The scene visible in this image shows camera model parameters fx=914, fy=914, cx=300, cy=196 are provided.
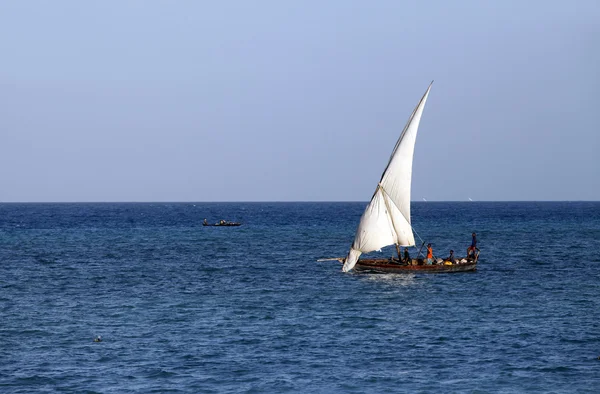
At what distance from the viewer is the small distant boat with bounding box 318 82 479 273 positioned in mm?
70625

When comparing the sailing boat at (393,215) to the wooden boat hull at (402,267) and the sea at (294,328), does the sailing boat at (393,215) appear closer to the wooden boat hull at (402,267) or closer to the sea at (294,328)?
the wooden boat hull at (402,267)

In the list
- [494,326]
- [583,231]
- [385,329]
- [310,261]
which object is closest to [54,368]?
[385,329]

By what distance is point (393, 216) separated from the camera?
7138 centimetres

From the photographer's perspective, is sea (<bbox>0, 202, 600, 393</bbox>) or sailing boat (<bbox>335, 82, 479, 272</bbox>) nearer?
sea (<bbox>0, 202, 600, 393</bbox>)

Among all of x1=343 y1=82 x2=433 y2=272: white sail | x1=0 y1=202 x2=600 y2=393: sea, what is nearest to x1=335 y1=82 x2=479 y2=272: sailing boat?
x1=343 y1=82 x2=433 y2=272: white sail

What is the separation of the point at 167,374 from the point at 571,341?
18.5 meters

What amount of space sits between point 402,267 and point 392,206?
4.79 metres

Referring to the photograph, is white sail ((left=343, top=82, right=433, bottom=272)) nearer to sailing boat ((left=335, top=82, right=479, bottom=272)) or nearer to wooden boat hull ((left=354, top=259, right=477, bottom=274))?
sailing boat ((left=335, top=82, right=479, bottom=272))

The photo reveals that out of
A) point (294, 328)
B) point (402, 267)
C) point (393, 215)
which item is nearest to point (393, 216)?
point (393, 215)

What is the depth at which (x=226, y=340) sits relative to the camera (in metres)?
42.2

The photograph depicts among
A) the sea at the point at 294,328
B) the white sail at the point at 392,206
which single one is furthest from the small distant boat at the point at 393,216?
the sea at the point at 294,328

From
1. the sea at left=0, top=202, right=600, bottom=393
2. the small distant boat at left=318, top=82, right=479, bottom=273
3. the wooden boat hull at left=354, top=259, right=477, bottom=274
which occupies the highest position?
the small distant boat at left=318, top=82, right=479, bottom=273

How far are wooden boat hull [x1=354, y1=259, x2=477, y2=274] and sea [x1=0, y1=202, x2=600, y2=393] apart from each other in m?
0.83

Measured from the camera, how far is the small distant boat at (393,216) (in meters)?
70.6
